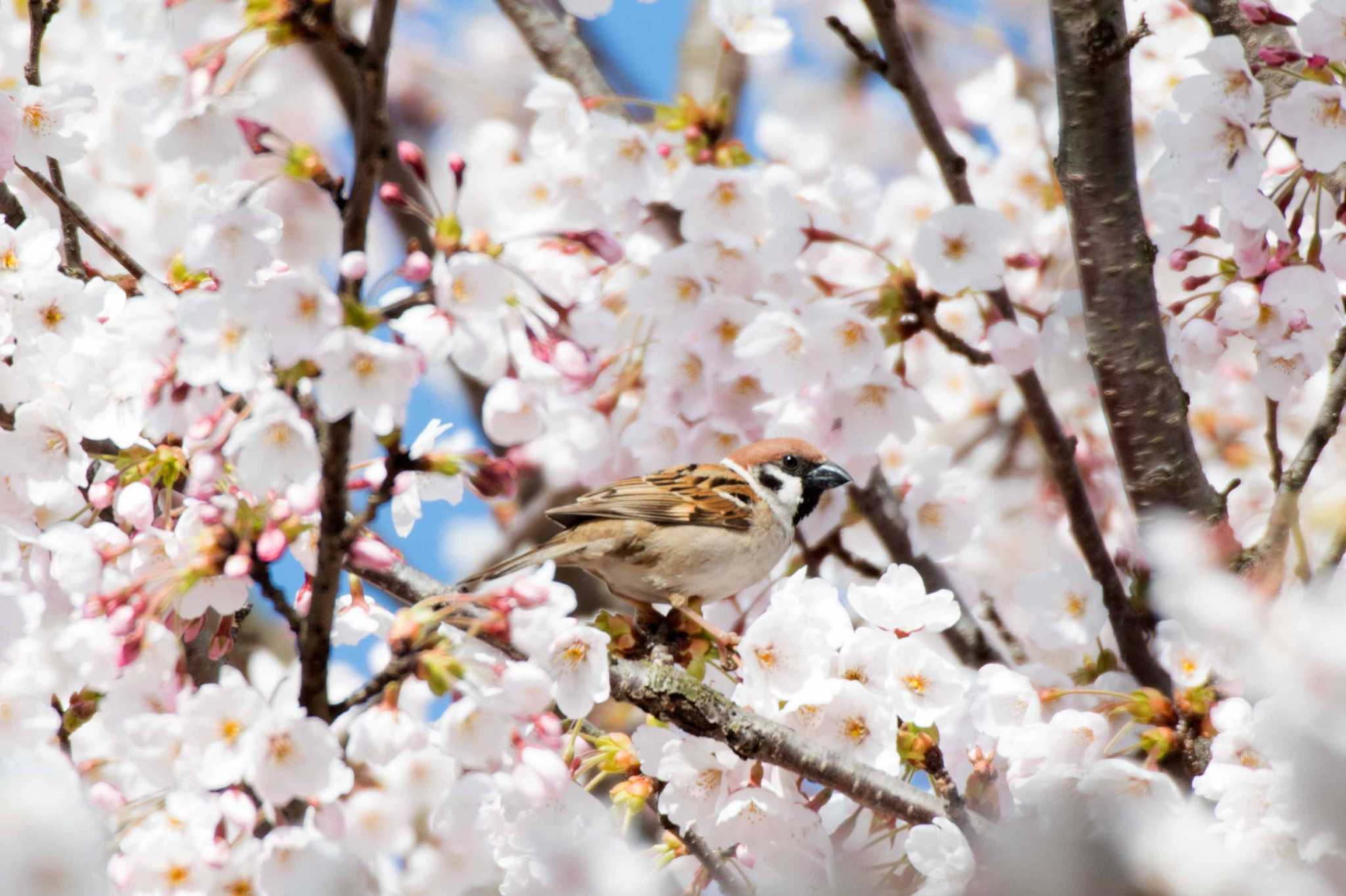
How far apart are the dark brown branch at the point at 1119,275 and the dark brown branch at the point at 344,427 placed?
65.7 inches

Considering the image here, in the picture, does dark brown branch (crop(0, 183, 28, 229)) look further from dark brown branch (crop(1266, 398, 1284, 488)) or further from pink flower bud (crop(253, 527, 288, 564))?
dark brown branch (crop(1266, 398, 1284, 488))

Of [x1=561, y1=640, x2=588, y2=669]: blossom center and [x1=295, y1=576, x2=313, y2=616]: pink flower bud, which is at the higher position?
[x1=561, y1=640, x2=588, y2=669]: blossom center

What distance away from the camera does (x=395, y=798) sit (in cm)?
193

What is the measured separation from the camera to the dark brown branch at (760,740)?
7.93 feet

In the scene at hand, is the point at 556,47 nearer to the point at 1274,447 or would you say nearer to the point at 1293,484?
the point at 1274,447

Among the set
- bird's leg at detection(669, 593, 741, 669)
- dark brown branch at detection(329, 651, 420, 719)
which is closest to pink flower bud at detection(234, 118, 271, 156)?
dark brown branch at detection(329, 651, 420, 719)

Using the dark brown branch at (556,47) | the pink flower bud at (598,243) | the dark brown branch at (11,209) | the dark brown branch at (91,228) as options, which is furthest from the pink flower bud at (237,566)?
the dark brown branch at (556,47)

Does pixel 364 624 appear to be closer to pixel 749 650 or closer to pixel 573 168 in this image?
pixel 749 650

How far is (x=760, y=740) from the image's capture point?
2.41 meters

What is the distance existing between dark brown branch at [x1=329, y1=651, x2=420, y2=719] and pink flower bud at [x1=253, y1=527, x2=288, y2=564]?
215 millimetres

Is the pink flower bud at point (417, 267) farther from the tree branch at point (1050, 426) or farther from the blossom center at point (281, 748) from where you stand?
the tree branch at point (1050, 426)

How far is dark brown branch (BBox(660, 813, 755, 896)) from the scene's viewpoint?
2594mm

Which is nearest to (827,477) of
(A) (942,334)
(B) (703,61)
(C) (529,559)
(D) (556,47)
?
(A) (942,334)

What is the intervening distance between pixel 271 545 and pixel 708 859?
1.17 m
